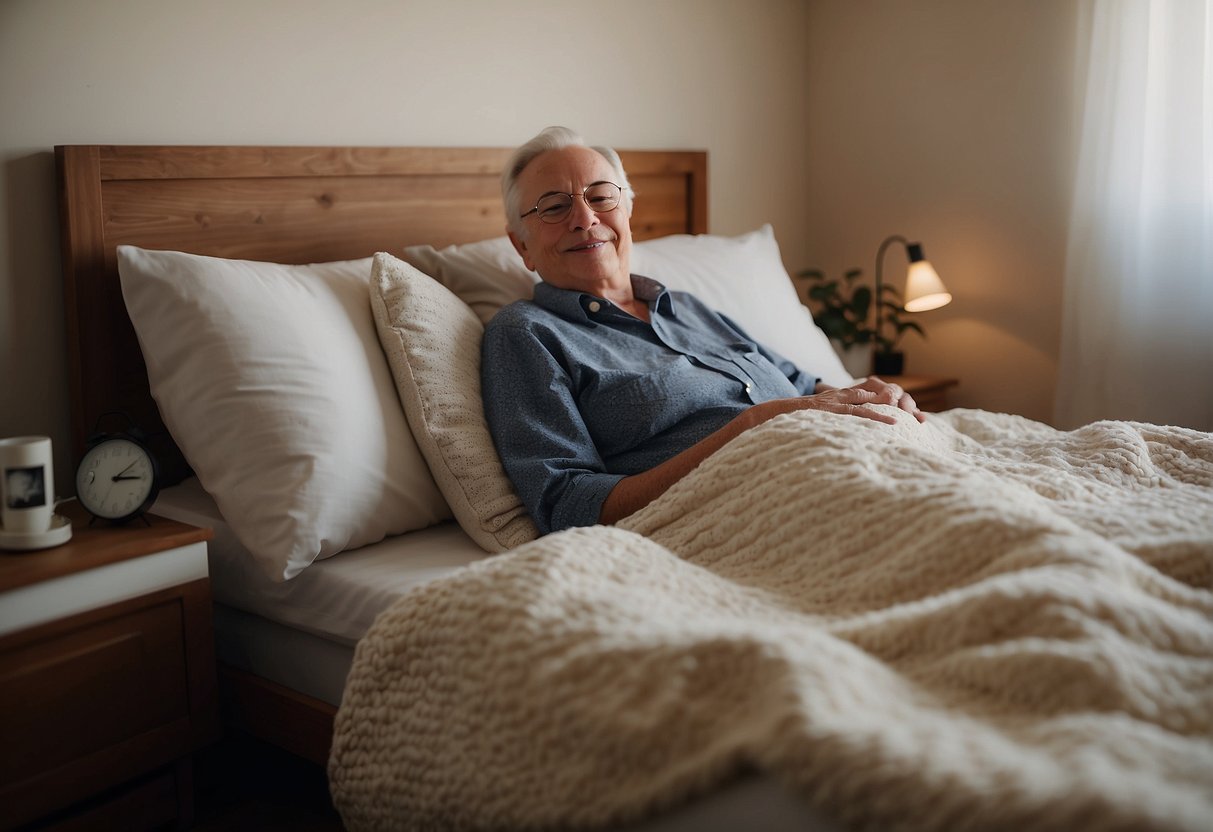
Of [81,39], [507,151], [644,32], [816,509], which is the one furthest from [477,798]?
[644,32]

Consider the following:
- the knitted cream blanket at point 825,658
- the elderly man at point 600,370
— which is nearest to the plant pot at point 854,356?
the elderly man at point 600,370

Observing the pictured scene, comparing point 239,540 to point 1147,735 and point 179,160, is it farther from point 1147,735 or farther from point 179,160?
point 1147,735

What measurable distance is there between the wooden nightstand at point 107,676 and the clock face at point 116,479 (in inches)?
1.3

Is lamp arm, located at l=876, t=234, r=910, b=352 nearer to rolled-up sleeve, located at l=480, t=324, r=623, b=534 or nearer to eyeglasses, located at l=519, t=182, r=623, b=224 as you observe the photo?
eyeglasses, located at l=519, t=182, r=623, b=224

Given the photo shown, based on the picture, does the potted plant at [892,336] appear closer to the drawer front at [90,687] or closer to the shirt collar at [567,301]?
the shirt collar at [567,301]

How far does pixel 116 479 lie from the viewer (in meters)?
1.54

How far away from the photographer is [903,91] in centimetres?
326

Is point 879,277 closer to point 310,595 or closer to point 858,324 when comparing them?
point 858,324

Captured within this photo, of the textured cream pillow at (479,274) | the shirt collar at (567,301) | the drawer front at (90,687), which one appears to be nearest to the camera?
the drawer front at (90,687)

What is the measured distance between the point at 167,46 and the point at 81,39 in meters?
0.15

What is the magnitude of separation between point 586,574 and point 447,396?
0.62m

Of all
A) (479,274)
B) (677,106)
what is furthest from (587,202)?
(677,106)

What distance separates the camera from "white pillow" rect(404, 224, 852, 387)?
2.04 metres

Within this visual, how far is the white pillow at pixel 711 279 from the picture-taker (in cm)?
204
